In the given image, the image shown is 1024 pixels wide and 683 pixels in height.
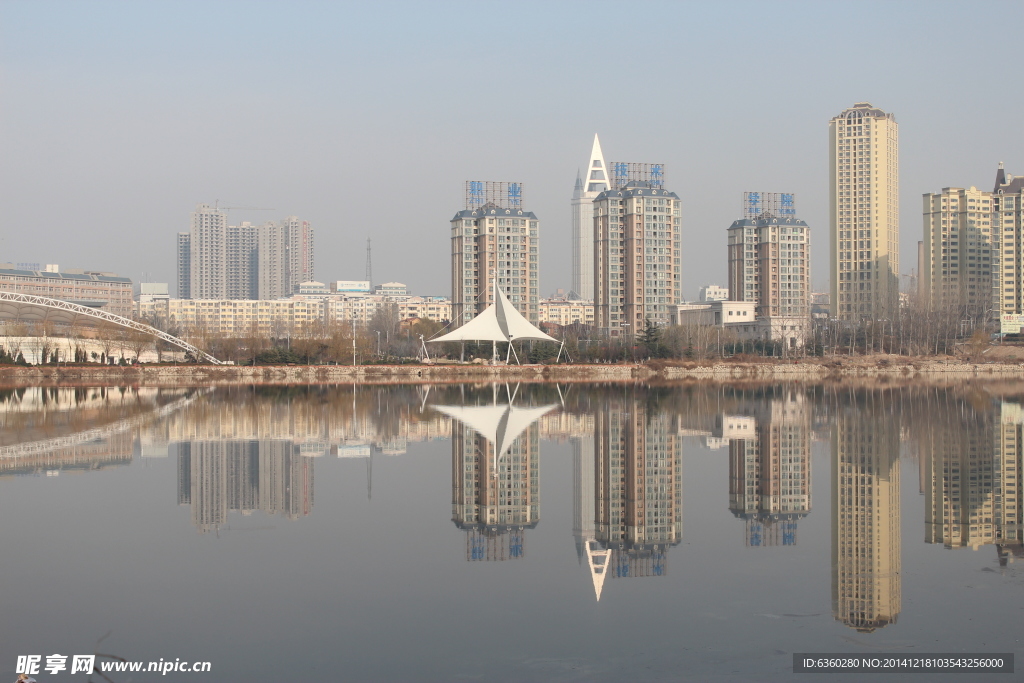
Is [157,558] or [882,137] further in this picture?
[882,137]

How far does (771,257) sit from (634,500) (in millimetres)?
57543

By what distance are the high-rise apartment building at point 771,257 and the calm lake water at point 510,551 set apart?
2020 inches

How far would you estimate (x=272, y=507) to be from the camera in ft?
25.7

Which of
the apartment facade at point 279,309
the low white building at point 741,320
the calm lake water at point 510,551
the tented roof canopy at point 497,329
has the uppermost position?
the apartment facade at point 279,309

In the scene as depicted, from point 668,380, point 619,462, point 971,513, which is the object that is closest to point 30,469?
point 619,462

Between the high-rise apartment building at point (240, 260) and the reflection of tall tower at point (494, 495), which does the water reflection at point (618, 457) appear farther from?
the high-rise apartment building at point (240, 260)

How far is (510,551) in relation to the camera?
20.7 ft

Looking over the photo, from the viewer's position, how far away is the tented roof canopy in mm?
35562

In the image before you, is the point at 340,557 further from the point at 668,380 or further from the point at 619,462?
the point at 668,380

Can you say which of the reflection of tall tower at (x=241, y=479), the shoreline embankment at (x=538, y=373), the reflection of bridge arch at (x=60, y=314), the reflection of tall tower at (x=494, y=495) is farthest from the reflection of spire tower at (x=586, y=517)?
the reflection of bridge arch at (x=60, y=314)

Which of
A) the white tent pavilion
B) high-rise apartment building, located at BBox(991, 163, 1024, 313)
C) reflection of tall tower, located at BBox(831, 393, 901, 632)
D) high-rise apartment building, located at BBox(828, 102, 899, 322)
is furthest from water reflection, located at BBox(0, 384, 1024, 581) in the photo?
high-rise apartment building, located at BBox(828, 102, 899, 322)

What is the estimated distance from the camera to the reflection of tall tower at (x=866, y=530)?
490 centimetres

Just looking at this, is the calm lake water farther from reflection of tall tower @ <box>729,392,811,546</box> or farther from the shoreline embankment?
the shoreline embankment

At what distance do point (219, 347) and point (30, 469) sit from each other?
33978mm
